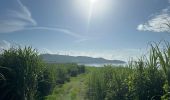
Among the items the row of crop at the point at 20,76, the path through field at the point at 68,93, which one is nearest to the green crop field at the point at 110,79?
the row of crop at the point at 20,76

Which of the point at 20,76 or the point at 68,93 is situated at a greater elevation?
the point at 20,76

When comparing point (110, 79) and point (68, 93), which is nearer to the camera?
point (110, 79)

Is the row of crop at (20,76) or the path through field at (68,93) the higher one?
the row of crop at (20,76)

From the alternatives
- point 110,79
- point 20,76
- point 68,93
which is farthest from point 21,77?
point 68,93

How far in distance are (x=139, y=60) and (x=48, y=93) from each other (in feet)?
51.3

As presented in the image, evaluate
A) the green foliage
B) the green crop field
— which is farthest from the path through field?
the green foliage

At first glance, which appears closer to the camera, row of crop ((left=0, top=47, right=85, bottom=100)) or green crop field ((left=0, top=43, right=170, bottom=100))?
green crop field ((left=0, top=43, right=170, bottom=100))

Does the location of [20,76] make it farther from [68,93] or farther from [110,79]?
[68,93]

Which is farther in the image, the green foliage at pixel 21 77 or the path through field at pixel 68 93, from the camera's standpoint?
the path through field at pixel 68 93

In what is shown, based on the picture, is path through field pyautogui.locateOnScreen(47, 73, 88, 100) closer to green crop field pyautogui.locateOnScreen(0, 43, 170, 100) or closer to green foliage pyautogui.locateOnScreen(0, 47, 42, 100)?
green crop field pyautogui.locateOnScreen(0, 43, 170, 100)

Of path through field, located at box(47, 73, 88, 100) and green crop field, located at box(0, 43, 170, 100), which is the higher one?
green crop field, located at box(0, 43, 170, 100)

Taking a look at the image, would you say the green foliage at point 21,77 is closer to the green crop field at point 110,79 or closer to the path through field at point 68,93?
the green crop field at point 110,79

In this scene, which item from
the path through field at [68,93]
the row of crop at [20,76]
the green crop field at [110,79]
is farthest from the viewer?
the path through field at [68,93]

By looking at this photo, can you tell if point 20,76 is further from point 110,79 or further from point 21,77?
point 110,79
